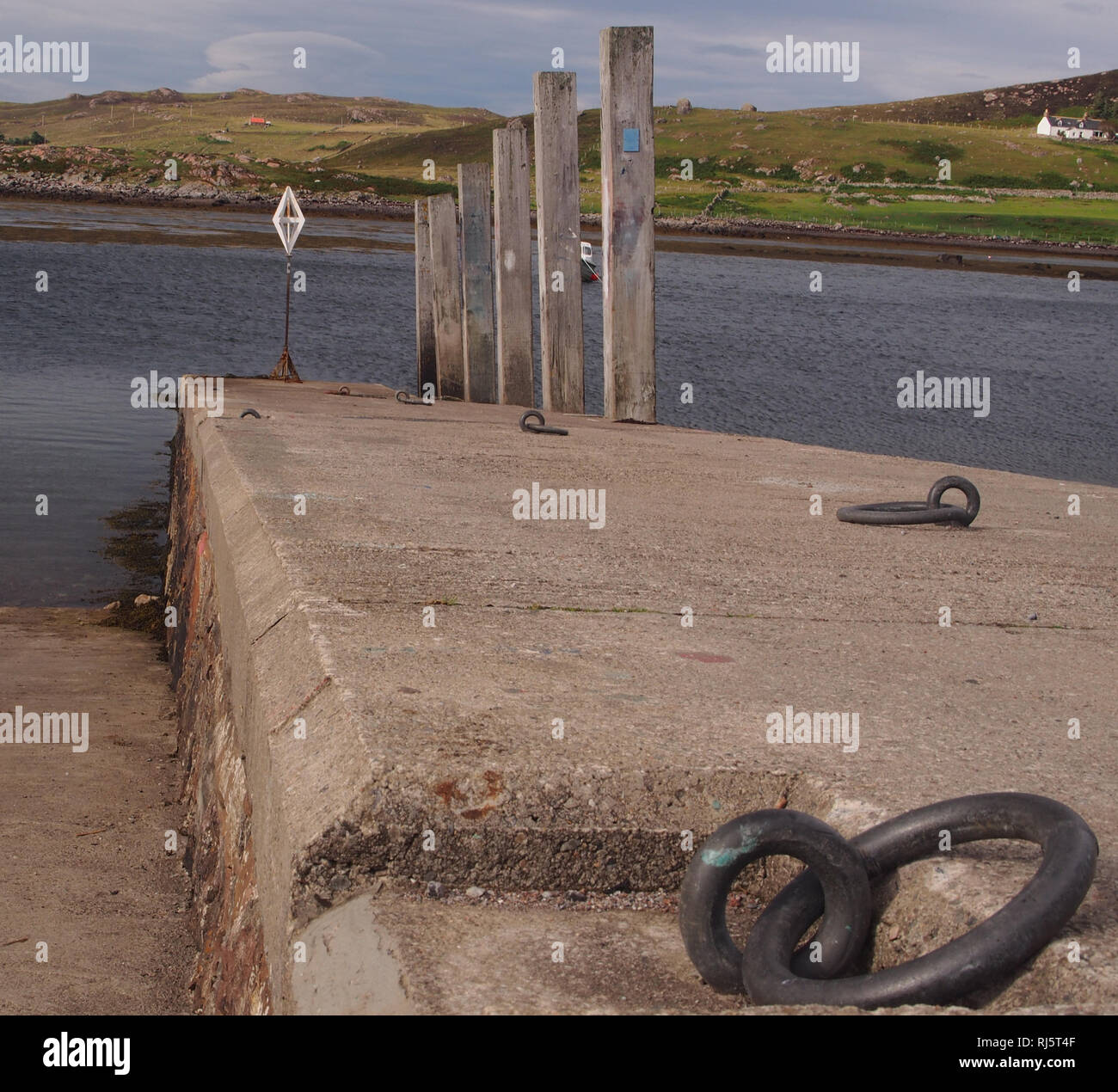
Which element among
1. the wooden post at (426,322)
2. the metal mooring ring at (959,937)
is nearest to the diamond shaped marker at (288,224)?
the wooden post at (426,322)

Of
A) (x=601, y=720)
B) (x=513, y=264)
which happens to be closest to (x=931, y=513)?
(x=601, y=720)

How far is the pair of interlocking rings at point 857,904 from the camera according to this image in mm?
1889

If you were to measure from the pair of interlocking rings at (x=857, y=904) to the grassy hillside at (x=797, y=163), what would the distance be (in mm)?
65550

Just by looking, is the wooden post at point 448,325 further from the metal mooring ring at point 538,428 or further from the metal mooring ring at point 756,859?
the metal mooring ring at point 756,859

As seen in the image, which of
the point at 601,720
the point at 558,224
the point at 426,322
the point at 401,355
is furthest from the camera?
the point at 401,355

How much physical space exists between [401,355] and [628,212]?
539 inches

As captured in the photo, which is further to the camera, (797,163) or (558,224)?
(797,163)

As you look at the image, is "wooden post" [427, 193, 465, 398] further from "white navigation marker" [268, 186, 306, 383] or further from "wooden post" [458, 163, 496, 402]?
"white navigation marker" [268, 186, 306, 383]

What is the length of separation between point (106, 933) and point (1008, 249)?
68.9 m

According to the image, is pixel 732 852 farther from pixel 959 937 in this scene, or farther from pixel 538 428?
pixel 538 428

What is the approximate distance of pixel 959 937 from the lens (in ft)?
6.54

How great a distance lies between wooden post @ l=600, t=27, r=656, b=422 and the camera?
9.05m

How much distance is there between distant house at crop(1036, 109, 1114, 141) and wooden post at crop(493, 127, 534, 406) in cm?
13232

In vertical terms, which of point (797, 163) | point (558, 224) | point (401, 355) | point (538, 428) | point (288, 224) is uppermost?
point (797, 163)
